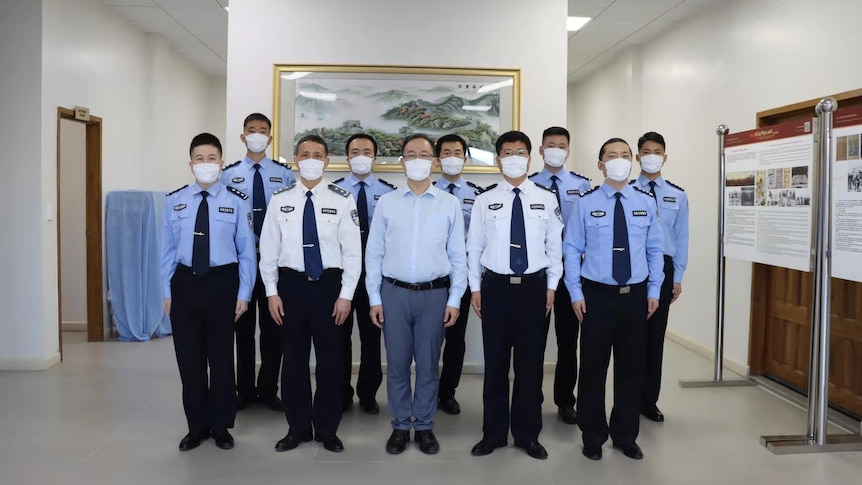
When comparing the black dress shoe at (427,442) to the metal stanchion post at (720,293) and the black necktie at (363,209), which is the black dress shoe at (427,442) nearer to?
the black necktie at (363,209)

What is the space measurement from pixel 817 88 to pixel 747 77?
93 cm

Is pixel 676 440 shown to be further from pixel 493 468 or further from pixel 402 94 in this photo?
pixel 402 94

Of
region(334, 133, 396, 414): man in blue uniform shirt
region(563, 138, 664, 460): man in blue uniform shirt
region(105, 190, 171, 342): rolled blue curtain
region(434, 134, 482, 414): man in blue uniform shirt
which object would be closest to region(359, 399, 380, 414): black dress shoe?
region(334, 133, 396, 414): man in blue uniform shirt

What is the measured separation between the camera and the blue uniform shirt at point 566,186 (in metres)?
4.15

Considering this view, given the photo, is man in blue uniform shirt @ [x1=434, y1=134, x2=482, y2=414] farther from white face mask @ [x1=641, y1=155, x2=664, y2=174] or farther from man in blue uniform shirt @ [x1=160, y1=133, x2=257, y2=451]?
man in blue uniform shirt @ [x1=160, y1=133, x2=257, y2=451]

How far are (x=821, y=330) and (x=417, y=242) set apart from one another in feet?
7.73

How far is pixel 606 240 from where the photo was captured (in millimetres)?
3338

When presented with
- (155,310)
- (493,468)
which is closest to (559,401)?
(493,468)

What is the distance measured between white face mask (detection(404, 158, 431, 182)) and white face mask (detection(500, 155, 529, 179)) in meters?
0.41

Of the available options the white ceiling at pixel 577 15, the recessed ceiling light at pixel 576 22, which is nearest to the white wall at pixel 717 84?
the white ceiling at pixel 577 15

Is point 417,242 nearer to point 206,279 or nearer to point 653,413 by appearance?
point 206,279

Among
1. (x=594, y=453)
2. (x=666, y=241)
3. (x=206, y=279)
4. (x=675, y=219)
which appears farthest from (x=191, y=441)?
(x=675, y=219)

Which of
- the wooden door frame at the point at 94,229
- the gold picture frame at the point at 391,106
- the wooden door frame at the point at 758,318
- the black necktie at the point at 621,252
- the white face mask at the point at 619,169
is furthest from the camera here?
the wooden door frame at the point at 94,229

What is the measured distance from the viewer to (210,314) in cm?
344
